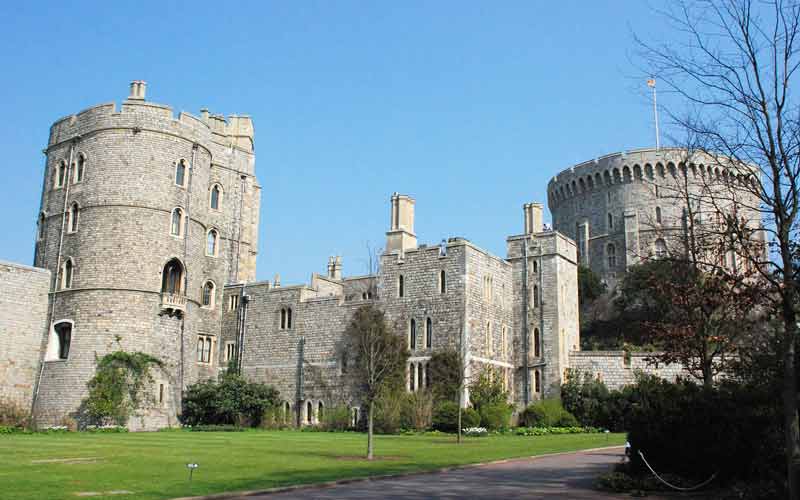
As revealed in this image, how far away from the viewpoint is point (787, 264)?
11.5 metres

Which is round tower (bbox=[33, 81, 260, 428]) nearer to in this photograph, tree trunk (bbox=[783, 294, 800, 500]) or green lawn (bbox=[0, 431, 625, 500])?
green lawn (bbox=[0, 431, 625, 500])

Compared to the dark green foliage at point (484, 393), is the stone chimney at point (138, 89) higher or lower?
higher

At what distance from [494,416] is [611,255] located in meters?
36.1

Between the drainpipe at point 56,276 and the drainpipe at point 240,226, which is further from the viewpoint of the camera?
the drainpipe at point 240,226

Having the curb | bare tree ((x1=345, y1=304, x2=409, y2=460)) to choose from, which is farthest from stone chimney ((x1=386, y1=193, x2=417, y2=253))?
the curb

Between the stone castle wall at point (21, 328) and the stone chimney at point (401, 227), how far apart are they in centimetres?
1782

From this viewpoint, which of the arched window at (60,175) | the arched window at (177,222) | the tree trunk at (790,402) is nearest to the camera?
the tree trunk at (790,402)

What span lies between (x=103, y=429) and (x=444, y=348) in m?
16.3

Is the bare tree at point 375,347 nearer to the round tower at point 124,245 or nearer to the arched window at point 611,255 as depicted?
the round tower at point 124,245

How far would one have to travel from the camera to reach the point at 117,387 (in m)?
36.8

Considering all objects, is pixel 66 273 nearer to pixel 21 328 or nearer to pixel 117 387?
pixel 21 328

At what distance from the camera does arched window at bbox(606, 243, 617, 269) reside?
2715 inches

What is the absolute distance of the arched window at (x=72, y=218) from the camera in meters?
40.5

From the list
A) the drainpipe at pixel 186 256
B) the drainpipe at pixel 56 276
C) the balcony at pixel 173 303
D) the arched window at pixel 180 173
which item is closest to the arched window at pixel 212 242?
the drainpipe at pixel 186 256
